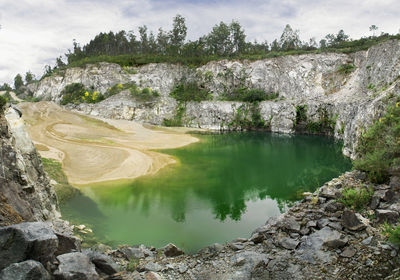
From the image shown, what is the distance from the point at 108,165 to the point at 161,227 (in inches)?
546

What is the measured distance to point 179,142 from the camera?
41.6 metres

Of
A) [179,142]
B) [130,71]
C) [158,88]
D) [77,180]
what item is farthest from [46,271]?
[130,71]

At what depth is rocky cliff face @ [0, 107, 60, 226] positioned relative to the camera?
663 cm

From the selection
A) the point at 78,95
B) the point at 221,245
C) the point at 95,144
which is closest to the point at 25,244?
the point at 221,245

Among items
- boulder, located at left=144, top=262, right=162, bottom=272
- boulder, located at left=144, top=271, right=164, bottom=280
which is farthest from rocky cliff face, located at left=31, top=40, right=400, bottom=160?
boulder, located at left=144, top=271, right=164, bottom=280

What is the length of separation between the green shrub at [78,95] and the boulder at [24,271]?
60804mm

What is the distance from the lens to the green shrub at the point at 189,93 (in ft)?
200

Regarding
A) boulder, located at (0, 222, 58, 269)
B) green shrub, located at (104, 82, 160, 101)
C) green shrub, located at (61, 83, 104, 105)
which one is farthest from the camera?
green shrub, located at (61, 83, 104, 105)

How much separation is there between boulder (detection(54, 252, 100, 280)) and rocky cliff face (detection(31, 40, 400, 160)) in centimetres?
4421

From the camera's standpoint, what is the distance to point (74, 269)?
4922 mm

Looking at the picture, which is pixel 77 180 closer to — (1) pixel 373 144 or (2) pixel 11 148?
(2) pixel 11 148

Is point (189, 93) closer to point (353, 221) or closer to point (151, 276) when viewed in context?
point (353, 221)

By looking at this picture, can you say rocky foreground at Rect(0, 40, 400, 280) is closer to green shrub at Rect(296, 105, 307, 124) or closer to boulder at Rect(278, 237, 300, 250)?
boulder at Rect(278, 237, 300, 250)

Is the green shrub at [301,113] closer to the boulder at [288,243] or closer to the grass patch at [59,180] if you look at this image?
the grass patch at [59,180]
